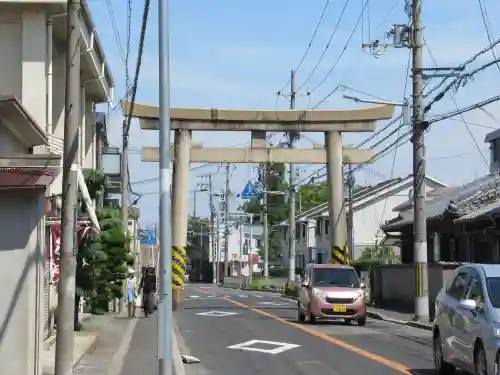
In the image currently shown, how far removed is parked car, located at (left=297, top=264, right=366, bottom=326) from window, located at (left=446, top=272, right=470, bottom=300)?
41.7 feet

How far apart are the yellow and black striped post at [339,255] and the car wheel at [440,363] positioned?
22722 millimetres

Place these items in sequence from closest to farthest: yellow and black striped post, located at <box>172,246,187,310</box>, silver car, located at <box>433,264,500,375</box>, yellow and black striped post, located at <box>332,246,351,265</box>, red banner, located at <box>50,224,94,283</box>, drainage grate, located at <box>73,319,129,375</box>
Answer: silver car, located at <box>433,264,500,375</box> → drainage grate, located at <box>73,319,129,375</box> → red banner, located at <box>50,224,94,283</box> → yellow and black striped post, located at <box>172,246,187,310</box> → yellow and black striped post, located at <box>332,246,351,265</box>

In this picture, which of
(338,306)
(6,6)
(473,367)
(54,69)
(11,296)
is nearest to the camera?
(473,367)

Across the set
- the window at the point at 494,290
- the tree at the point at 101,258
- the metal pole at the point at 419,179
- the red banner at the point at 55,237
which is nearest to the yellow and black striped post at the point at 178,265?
the tree at the point at 101,258

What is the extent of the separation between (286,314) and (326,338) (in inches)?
448

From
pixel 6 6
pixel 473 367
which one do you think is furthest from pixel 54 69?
pixel 473 367

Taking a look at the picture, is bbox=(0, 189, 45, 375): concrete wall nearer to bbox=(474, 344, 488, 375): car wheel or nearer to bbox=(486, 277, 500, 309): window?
bbox=(474, 344, 488, 375): car wheel

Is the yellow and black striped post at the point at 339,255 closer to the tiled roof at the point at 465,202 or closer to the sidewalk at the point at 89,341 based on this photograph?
the tiled roof at the point at 465,202

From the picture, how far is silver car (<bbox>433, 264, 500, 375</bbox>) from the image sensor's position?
1121 centimetres

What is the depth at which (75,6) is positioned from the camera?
12.6 metres

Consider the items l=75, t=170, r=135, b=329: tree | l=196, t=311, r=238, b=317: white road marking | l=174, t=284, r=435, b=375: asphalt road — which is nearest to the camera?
l=174, t=284, r=435, b=375: asphalt road

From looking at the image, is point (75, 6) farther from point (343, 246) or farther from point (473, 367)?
point (343, 246)

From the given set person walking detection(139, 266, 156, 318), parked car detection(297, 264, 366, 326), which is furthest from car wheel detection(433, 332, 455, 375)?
person walking detection(139, 266, 156, 318)

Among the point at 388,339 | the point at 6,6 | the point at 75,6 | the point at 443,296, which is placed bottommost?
the point at 388,339
